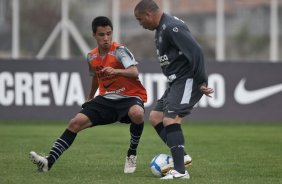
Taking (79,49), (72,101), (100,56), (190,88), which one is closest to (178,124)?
(190,88)

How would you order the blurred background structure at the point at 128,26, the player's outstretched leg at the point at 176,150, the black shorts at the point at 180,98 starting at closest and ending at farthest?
the player's outstretched leg at the point at 176,150 → the black shorts at the point at 180,98 → the blurred background structure at the point at 128,26

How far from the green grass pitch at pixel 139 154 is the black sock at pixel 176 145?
0.25 metres

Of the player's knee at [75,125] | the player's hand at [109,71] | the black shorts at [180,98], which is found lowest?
the player's knee at [75,125]

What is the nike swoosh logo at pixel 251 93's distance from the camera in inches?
829

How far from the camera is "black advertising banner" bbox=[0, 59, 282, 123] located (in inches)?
803

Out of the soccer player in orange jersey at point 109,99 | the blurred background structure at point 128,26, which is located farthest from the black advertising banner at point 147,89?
the soccer player in orange jersey at point 109,99

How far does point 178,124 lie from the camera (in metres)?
9.70

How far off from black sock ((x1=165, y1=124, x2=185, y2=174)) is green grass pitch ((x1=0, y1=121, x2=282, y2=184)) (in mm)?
247

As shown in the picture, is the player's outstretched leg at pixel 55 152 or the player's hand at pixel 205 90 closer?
the player's hand at pixel 205 90

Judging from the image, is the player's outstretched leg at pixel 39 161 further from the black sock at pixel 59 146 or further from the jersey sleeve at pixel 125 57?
the jersey sleeve at pixel 125 57

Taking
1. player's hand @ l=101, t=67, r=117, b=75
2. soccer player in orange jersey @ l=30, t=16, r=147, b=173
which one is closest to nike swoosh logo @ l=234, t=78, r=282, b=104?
soccer player in orange jersey @ l=30, t=16, r=147, b=173

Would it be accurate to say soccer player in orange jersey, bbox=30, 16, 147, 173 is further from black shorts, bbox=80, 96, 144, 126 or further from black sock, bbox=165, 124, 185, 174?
black sock, bbox=165, 124, 185, 174

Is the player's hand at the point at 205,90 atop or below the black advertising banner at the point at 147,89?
atop

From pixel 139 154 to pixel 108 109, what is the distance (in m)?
2.61
